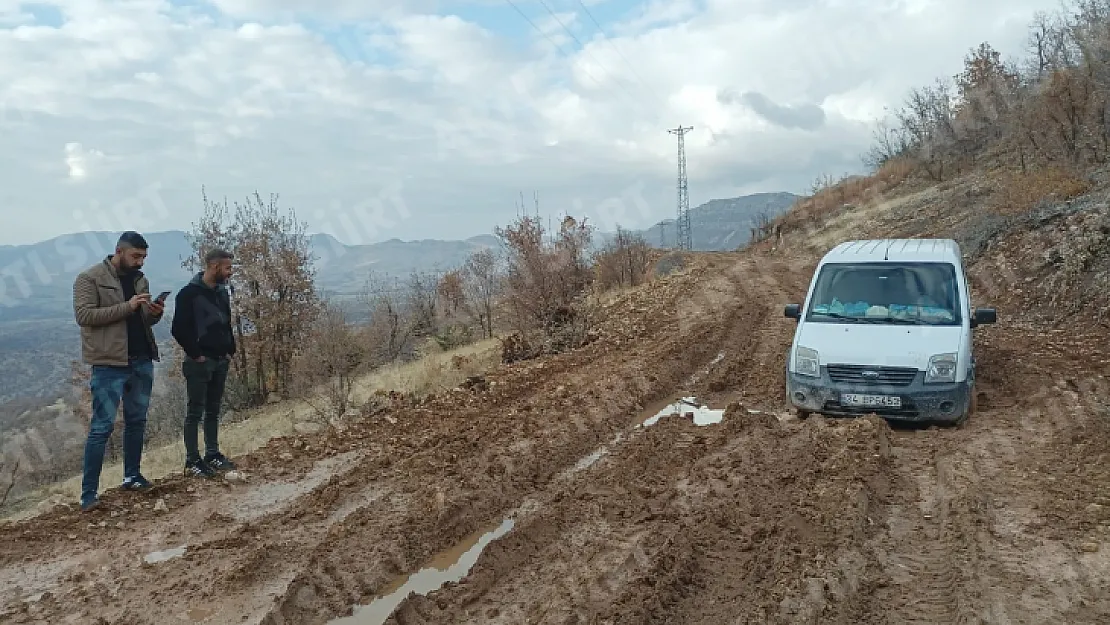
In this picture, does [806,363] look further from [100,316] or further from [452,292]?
[452,292]

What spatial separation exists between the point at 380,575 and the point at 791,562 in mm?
2576

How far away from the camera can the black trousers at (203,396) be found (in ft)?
22.6

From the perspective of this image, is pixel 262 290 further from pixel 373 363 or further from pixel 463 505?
pixel 463 505

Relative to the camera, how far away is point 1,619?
4.53 metres

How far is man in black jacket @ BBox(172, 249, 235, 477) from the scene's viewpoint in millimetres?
6820

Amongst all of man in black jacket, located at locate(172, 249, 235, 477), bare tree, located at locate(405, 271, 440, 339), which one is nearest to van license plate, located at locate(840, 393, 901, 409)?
man in black jacket, located at locate(172, 249, 235, 477)

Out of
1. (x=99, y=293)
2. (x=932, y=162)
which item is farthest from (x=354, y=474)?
(x=932, y=162)

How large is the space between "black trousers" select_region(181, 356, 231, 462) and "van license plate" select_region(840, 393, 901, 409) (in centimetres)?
583

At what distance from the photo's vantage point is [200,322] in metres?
6.85

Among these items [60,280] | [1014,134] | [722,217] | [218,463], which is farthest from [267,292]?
[722,217]

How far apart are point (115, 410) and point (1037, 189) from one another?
19.5 meters

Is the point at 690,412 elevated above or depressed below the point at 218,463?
below

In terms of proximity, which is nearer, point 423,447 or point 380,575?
point 380,575

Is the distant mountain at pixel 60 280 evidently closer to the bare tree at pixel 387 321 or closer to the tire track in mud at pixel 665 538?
the bare tree at pixel 387 321
